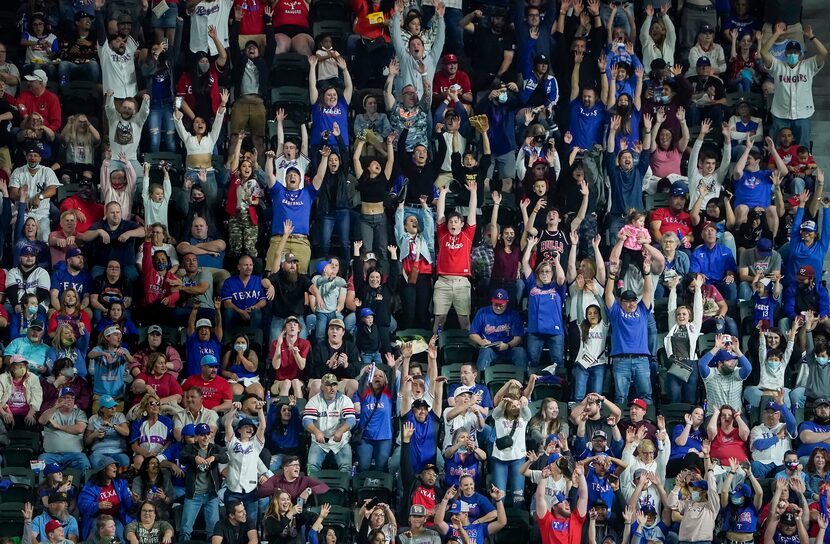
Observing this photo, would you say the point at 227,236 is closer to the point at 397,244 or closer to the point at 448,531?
the point at 397,244

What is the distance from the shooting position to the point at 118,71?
20.7 m

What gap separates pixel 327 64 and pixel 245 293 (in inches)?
118

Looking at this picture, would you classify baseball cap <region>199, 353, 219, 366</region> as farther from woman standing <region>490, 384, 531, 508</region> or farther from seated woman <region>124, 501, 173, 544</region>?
woman standing <region>490, 384, 531, 508</region>

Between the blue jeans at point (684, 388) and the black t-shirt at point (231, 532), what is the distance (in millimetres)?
4644

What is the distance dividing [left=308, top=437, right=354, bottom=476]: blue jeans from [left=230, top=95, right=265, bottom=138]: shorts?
388 centimetres

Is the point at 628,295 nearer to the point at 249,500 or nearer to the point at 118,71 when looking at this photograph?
the point at 249,500

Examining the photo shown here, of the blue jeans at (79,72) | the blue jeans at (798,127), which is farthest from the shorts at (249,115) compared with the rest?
the blue jeans at (798,127)

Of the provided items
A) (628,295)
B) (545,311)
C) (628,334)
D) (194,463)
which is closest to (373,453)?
(194,463)

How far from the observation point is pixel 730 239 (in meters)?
20.1


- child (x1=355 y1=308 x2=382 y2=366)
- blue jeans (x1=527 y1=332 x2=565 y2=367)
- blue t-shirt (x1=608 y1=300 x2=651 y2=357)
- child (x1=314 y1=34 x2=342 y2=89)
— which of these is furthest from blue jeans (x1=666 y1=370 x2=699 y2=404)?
child (x1=314 y1=34 x2=342 y2=89)

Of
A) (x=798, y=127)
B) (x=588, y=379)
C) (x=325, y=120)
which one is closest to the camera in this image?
(x=588, y=379)

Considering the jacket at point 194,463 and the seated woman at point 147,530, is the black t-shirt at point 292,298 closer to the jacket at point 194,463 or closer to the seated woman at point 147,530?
the jacket at point 194,463

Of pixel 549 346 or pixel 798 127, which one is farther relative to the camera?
pixel 798 127

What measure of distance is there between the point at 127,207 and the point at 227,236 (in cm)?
112
